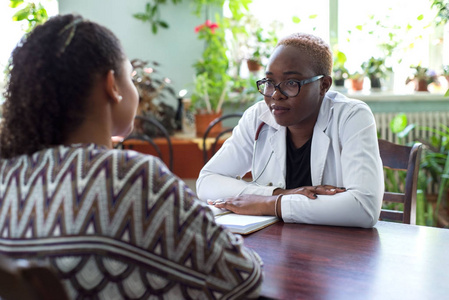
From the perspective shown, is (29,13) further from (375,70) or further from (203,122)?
(375,70)

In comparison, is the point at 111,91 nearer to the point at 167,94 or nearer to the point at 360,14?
the point at 167,94

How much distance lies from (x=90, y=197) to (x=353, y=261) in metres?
0.63

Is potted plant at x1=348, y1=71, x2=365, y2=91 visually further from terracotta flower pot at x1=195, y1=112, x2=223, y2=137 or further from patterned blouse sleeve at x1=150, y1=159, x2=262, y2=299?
patterned blouse sleeve at x1=150, y1=159, x2=262, y2=299

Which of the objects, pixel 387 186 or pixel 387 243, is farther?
pixel 387 186

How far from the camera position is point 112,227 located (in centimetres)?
84

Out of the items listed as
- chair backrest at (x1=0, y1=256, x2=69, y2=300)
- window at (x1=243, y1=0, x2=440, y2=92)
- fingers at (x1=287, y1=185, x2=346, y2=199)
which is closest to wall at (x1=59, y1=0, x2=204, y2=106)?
window at (x1=243, y1=0, x2=440, y2=92)

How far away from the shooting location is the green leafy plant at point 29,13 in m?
2.55

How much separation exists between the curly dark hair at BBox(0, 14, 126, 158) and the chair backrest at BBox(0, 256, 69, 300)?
0.32 meters

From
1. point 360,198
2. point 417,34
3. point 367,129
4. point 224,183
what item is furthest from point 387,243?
point 417,34

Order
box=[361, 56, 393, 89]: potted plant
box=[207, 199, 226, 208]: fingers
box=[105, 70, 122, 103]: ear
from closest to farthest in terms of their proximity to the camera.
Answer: box=[105, 70, 122, 103]: ear
box=[207, 199, 226, 208]: fingers
box=[361, 56, 393, 89]: potted plant

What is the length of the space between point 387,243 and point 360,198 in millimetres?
247

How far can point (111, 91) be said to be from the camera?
983 millimetres

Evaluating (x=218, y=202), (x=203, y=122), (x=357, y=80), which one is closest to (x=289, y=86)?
(x=218, y=202)

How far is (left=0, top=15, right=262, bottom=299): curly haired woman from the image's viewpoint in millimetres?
842
